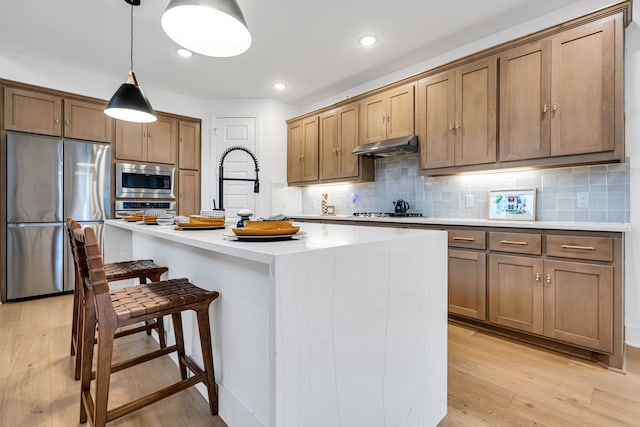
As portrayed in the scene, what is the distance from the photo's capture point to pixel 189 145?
448 centimetres

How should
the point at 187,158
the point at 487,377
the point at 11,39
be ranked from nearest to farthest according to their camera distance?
the point at 487,377 → the point at 11,39 → the point at 187,158

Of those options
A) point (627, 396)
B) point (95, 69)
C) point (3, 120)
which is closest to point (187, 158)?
point (95, 69)

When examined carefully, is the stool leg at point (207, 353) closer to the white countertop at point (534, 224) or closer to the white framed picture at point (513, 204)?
the white countertop at point (534, 224)

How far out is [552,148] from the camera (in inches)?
90.2

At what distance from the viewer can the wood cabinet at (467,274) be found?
244 cm

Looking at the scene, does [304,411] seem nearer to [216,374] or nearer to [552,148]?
[216,374]

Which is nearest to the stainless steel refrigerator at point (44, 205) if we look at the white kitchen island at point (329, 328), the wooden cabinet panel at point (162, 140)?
the wooden cabinet panel at point (162, 140)

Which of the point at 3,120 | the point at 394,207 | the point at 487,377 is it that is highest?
the point at 3,120

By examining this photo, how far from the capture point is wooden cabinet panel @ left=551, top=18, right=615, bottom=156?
6.72ft

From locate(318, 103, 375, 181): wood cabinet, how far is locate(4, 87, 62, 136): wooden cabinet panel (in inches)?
120

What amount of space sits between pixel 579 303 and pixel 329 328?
1992mm

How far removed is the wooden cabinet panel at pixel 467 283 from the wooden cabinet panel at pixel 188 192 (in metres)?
3.55

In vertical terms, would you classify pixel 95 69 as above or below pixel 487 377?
above

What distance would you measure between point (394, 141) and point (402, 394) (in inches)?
99.8
